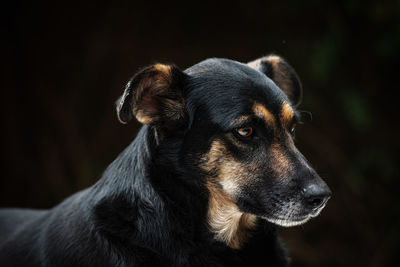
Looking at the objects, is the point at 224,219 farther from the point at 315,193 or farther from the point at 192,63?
the point at 192,63

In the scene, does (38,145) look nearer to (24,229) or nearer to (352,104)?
(24,229)

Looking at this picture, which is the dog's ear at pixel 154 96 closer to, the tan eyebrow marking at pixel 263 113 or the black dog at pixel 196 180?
the black dog at pixel 196 180

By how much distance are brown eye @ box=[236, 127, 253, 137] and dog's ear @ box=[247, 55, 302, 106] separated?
915 millimetres

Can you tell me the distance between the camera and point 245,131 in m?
3.25

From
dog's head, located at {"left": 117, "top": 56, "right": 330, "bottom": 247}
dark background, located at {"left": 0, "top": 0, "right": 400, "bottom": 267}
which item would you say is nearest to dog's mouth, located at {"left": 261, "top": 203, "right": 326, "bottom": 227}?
dog's head, located at {"left": 117, "top": 56, "right": 330, "bottom": 247}

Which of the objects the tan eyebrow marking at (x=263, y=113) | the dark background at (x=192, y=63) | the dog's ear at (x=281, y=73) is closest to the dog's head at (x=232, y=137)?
the tan eyebrow marking at (x=263, y=113)

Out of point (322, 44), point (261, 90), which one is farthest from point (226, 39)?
point (261, 90)

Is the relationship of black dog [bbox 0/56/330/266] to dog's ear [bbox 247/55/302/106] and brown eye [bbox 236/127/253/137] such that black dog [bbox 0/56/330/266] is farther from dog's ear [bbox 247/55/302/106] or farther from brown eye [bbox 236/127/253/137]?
dog's ear [bbox 247/55/302/106]

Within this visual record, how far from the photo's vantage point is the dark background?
7441 millimetres

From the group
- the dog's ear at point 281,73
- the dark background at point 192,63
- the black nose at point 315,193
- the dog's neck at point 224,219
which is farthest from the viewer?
the dark background at point 192,63

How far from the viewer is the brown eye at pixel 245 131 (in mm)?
3244

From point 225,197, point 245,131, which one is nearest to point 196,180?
point 225,197

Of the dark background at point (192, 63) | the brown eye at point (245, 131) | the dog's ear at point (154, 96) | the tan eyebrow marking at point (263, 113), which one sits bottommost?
the dark background at point (192, 63)

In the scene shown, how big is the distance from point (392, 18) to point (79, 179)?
214 inches
